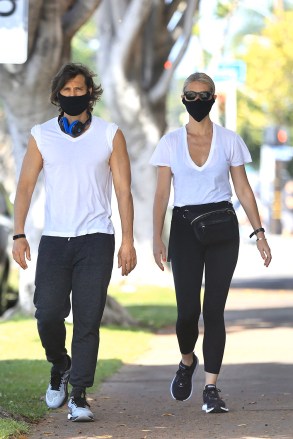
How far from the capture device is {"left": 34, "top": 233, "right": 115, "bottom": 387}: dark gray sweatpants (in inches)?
323

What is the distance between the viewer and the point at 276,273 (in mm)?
27234

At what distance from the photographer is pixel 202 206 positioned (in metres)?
8.59

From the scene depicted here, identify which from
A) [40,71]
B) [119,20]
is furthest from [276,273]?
[40,71]

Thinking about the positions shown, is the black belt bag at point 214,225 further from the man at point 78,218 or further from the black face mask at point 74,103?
the black face mask at point 74,103

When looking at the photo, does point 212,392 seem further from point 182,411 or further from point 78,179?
point 78,179

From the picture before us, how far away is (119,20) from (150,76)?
6.60ft

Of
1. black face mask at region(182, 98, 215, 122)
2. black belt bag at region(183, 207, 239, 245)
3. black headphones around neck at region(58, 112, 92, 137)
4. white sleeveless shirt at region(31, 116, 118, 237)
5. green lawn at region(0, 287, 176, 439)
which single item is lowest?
green lawn at region(0, 287, 176, 439)

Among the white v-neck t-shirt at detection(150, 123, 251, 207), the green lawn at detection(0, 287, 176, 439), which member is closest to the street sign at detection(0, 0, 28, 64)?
the white v-neck t-shirt at detection(150, 123, 251, 207)

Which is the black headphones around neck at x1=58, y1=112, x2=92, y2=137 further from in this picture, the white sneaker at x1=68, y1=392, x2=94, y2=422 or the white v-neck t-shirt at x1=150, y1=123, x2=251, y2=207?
the white sneaker at x1=68, y1=392, x2=94, y2=422

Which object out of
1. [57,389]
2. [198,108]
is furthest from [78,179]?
[57,389]

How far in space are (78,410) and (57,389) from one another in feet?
1.78

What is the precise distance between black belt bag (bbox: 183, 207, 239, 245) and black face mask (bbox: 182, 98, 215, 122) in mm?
589

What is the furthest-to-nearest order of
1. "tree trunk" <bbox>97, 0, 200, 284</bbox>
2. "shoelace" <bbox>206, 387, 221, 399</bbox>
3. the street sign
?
"tree trunk" <bbox>97, 0, 200, 284</bbox> → the street sign → "shoelace" <bbox>206, 387, 221, 399</bbox>

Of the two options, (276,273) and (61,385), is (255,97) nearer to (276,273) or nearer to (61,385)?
(276,273)
